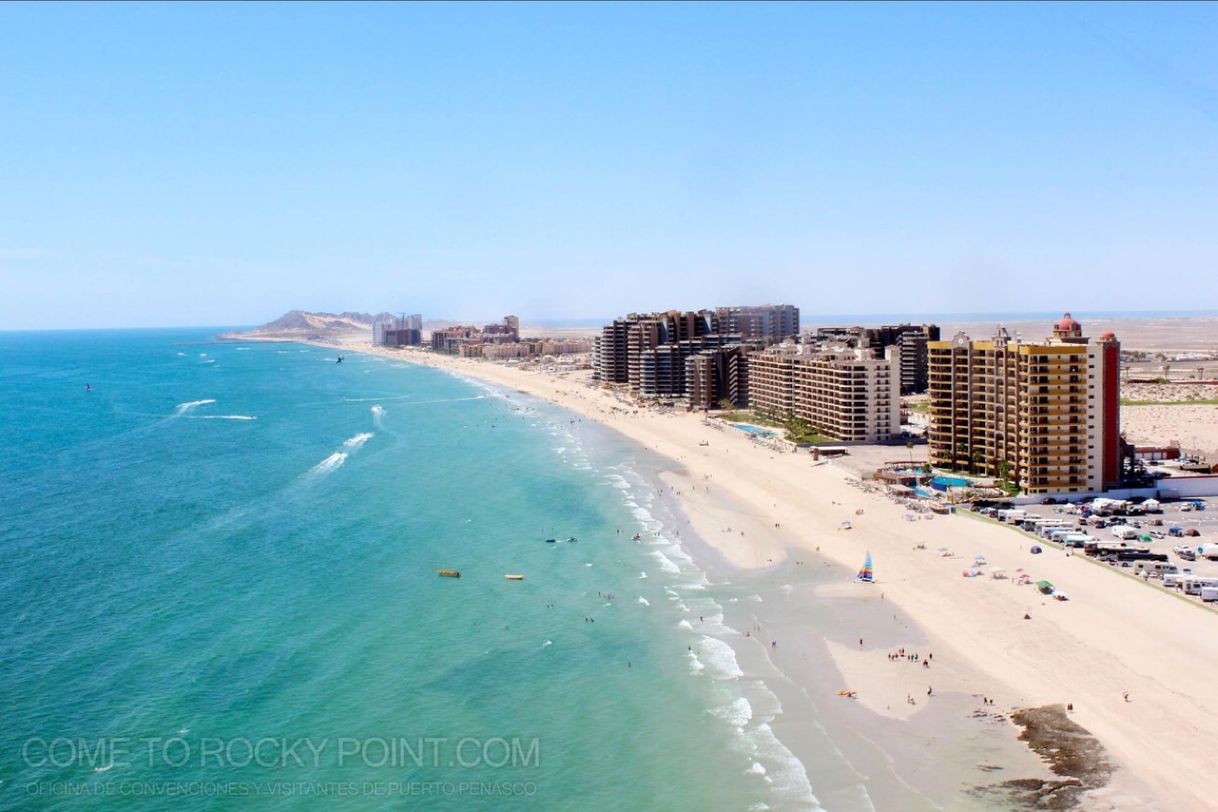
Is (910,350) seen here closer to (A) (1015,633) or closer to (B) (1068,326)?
(B) (1068,326)

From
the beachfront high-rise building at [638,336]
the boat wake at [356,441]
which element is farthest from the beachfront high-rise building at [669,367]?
the boat wake at [356,441]

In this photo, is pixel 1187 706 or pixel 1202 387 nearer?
pixel 1187 706

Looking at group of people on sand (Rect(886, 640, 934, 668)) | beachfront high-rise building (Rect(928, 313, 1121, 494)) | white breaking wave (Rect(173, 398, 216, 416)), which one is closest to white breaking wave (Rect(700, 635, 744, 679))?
group of people on sand (Rect(886, 640, 934, 668))

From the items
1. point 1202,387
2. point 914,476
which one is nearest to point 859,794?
point 914,476

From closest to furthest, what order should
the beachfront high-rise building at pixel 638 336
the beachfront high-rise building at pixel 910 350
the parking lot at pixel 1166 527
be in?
the parking lot at pixel 1166 527, the beachfront high-rise building at pixel 910 350, the beachfront high-rise building at pixel 638 336

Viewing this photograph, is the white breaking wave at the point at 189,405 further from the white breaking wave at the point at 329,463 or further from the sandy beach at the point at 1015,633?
the sandy beach at the point at 1015,633

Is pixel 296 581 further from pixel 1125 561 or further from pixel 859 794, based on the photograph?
pixel 1125 561

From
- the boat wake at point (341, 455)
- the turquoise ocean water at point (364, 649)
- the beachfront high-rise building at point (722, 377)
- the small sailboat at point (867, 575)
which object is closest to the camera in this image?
the turquoise ocean water at point (364, 649)
